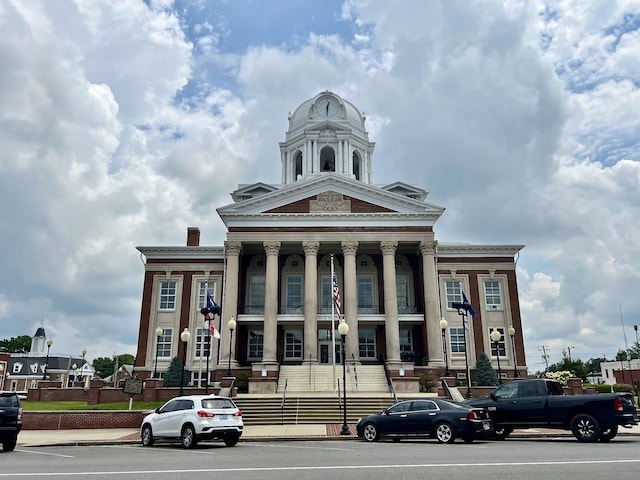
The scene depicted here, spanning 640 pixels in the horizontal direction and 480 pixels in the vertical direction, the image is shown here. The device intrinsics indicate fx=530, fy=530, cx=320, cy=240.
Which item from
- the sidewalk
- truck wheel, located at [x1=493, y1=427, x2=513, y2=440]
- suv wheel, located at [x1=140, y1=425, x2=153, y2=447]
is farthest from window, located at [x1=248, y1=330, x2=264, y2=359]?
truck wheel, located at [x1=493, y1=427, x2=513, y2=440]

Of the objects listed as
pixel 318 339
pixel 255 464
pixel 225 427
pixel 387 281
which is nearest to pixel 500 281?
pixel 387 281

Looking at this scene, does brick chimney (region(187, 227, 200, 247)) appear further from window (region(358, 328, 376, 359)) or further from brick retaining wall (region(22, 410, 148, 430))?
brick retaining wall (region(22, 410, 148, 430))

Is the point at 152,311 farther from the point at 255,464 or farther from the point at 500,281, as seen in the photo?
the point at 255,464

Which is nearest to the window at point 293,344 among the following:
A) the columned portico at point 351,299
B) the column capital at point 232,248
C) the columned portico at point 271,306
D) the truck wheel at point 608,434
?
the columned portico at point 271,306

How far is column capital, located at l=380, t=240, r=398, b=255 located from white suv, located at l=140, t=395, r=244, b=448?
25.9 meters

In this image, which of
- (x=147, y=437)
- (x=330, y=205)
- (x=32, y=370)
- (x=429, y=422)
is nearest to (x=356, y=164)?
(x=330, y=205)

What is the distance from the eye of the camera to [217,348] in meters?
42.0

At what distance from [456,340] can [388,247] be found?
9.89m

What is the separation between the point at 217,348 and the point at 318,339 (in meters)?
8.09

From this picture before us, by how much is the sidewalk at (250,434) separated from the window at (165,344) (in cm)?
2062

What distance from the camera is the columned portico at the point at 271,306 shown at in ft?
126

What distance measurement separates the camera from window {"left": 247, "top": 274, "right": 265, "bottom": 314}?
44.2 m

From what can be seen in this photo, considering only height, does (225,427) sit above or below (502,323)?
below

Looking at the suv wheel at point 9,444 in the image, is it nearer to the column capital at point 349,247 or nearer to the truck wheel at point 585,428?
the truck wheel at point 585,428
